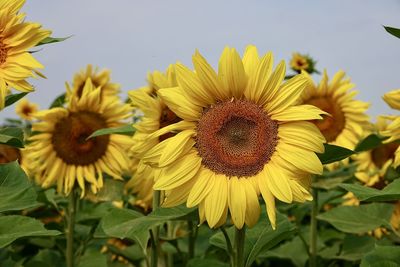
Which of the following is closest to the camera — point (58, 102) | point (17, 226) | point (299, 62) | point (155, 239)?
point (17, 226)

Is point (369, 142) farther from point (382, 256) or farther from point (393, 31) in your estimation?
point (393, 31)

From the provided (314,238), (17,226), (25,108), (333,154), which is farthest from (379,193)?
(25,108)

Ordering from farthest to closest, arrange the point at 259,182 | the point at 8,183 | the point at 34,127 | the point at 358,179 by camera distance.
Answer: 1. the point at 358,179
2. the point at 34,127
3. the point at 8,183
4. the point at 259,182

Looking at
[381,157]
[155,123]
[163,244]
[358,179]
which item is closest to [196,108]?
[155,123]

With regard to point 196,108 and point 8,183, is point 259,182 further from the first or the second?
point 8,183

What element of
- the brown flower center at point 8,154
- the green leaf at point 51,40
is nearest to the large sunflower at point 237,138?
the green leaf at point 51,40

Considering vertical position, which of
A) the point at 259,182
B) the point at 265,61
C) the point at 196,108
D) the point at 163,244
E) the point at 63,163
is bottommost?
the point at 163,244
